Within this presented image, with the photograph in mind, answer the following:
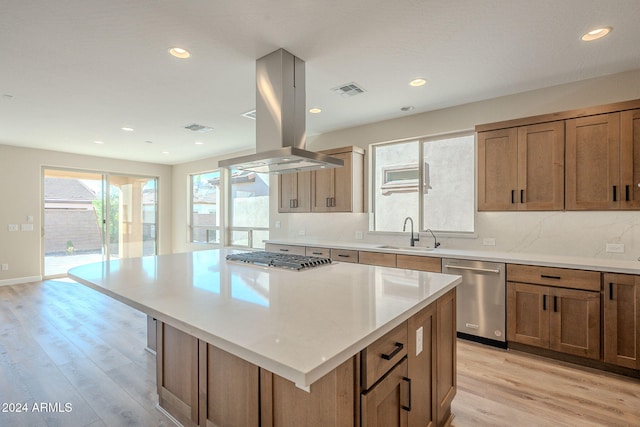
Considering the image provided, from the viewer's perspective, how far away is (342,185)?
14.1 feet

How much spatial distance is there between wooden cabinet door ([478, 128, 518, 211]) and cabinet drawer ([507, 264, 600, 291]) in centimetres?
65

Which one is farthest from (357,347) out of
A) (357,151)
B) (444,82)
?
(357,151)

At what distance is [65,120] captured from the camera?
13.5 feet

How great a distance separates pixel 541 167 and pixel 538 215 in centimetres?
54

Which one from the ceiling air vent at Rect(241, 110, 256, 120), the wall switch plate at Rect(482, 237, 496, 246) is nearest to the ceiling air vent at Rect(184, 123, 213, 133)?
the ceiling air vent at Rect(241, 110, 256, 120)

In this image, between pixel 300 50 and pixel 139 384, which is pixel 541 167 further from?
pixel 139 384

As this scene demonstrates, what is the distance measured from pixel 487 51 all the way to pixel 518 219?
5.92 feet

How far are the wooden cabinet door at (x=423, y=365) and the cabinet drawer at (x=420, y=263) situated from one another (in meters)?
1.66

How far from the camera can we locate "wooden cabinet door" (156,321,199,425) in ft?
5.24

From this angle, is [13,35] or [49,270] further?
[49,270]

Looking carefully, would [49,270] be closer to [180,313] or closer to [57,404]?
[57,404]

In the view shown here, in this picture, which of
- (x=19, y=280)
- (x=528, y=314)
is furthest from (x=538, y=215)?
(x=19, y=280)

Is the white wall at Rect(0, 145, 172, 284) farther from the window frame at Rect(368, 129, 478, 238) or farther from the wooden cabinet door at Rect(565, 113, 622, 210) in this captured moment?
the wooden cabinet door at Rect(565, 113, 622, 210)

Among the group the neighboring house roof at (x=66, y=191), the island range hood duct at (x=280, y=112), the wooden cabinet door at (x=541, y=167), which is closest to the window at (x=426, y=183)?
the wooden cabinet door at (x=541, y=167)
